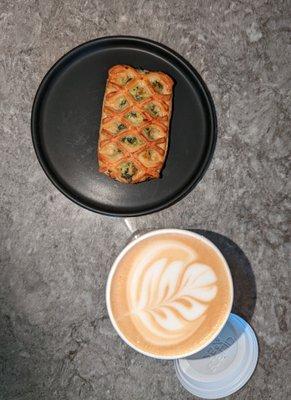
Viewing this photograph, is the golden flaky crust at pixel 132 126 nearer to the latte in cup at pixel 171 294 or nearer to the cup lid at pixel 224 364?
the latte in cup at pixel 171 294

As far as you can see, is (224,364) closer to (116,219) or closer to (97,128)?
(116,219)

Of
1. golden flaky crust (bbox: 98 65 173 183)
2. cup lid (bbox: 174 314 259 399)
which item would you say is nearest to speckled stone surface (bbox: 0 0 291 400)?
cup lid (bbox: 174 314 259 399)

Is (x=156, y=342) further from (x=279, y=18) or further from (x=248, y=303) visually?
(x=279, y=18)

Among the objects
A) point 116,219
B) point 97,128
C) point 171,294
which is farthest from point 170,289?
point 97,128

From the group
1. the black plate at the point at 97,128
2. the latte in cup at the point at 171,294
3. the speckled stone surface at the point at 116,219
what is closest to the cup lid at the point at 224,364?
the speckled stone surface at the point at 116,219

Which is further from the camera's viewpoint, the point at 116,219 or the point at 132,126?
the point at 116,219

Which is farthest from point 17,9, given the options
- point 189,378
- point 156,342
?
point 189,378
